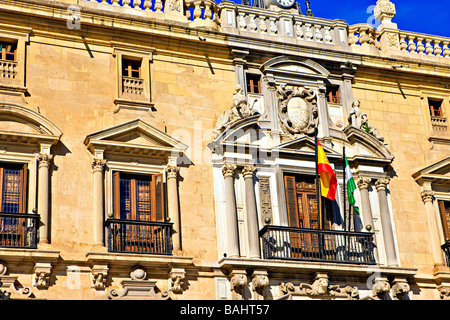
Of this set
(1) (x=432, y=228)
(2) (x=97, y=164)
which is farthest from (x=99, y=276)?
(1) (x=432, y=228)

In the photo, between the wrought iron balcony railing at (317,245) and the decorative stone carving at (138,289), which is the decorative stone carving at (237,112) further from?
the decorative stone carving at (138,289)

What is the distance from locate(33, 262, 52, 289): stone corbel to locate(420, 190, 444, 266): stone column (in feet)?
31.7

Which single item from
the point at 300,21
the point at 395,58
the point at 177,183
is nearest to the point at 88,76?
the point at 177,183

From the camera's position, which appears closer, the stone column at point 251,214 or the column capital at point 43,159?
the column capital at point 43,159

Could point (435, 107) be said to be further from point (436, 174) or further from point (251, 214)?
point (251, 214)

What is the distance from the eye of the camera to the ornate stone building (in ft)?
58.9

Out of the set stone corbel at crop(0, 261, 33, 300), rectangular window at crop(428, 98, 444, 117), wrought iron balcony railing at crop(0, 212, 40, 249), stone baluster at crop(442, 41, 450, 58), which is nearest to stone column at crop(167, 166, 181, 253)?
wrought iron balcony railing at crop(0, 212, 40, 249)

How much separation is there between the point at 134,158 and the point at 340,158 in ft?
17.4

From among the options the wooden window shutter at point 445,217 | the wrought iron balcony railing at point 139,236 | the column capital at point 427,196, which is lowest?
the wrought iron balcony railing at point 139,236

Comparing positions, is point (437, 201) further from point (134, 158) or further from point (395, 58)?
point (134, 158)

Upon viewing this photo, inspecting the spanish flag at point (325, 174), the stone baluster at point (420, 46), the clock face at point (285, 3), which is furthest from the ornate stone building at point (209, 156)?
the clock face at point (285, 3)

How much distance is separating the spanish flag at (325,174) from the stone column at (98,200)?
5.20 metres

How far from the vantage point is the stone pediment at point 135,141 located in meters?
18.7

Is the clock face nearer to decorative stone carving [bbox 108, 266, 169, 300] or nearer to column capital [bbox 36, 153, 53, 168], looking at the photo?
column capital [bbox 36, 153, 53, 168]
